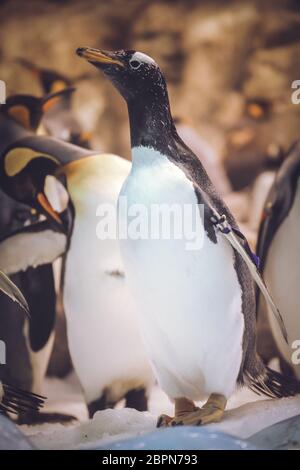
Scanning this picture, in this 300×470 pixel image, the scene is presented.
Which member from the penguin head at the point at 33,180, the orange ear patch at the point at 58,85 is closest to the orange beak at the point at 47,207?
the penguin head at the point at 33,180

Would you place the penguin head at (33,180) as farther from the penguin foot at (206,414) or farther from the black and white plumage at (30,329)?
the penguin foot at (206,414)

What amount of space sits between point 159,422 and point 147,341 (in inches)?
8.3

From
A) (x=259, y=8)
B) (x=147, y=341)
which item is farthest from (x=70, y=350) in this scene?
(x=259, y=8)

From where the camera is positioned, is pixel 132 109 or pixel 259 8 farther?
pixel 259 8

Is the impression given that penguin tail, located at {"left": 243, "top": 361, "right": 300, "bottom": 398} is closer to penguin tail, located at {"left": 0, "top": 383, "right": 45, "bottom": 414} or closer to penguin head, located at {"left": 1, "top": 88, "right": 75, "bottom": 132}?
penguin tail, located at {"left": 0, "top": 383, "right": 45, "bottom": 414}

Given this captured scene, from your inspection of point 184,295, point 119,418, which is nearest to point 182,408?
point 119,418

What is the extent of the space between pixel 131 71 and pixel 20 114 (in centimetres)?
43

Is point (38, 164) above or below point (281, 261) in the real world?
above

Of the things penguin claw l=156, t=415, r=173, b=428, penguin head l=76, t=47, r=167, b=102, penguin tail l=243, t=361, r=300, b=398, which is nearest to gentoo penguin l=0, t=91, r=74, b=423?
penguin claw l=156, t=415, r=173, b=428

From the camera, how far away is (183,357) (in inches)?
68.9

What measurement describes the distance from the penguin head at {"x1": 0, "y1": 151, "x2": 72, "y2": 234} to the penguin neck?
1.02 feet

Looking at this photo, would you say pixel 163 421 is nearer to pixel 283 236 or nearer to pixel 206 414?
pixel 206 414

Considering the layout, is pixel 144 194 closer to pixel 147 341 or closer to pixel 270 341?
pixel 147 341

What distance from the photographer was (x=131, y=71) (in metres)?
1.78
